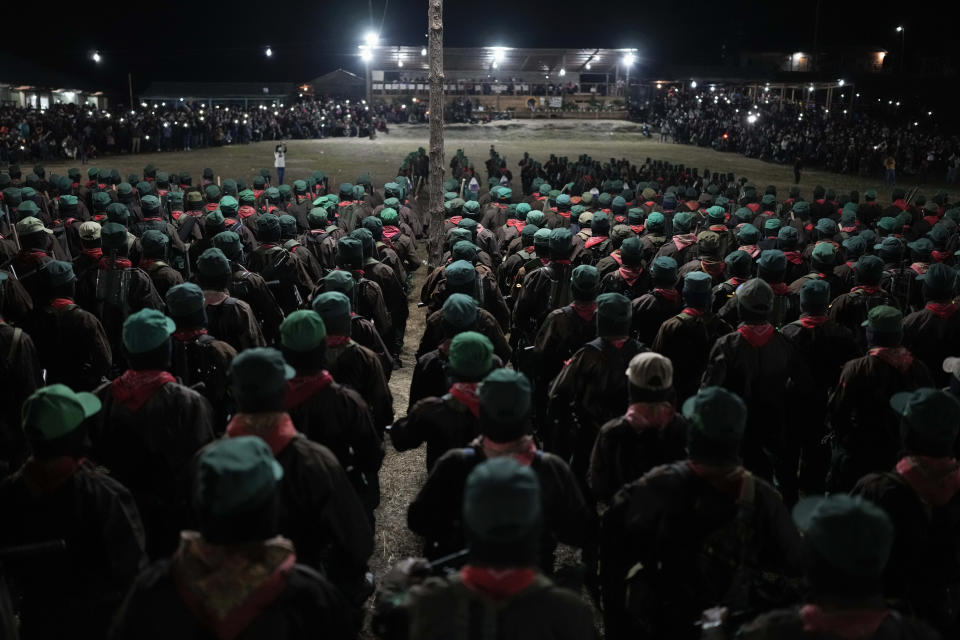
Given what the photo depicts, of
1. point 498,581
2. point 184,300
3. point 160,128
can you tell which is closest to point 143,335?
point 184,300

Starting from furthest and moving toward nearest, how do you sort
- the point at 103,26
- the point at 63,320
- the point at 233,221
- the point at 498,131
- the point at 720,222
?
the point at 103,26, the point at 498,131, the point at 233,221, the point at 720,222, the point at 63,320

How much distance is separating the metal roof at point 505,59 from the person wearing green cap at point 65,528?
51358mm

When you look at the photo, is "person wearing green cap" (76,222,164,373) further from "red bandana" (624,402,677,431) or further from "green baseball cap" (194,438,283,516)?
"green baseball cap" (194,438,283,516)

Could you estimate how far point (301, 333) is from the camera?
13.9 feet

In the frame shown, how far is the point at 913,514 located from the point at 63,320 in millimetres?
5939

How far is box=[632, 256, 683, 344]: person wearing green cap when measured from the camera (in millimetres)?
6738

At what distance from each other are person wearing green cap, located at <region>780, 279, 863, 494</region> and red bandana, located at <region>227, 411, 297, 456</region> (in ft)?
13.0

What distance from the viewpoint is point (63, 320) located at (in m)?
6.14

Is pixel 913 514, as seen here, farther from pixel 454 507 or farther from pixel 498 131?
pixel 498 131

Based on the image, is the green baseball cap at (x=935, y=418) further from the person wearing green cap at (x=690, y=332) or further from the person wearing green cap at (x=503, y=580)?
the person wearing green cap at (x=690, y=332)

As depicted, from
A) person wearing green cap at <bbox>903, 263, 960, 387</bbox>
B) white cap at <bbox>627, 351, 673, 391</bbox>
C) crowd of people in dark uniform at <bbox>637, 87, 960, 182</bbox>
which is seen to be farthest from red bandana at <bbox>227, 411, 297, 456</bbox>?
crowd of people in dark uniform at <bbox>637, 87, 960, 182</bbox>

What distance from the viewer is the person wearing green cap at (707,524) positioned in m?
3.38

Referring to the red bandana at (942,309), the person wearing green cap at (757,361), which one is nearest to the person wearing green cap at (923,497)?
the person wearing green cap at (757,361)

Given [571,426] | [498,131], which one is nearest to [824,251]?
[571,426]
